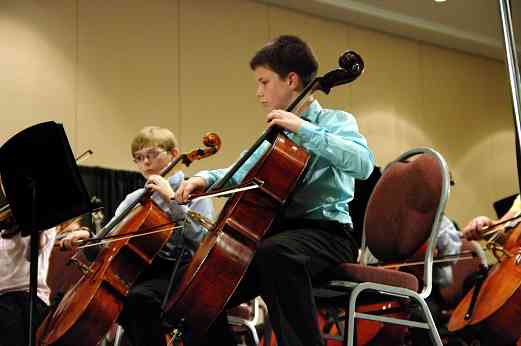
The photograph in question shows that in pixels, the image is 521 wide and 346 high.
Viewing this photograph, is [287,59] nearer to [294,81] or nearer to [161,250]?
[294,81]

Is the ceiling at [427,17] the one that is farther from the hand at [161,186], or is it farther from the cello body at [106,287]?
the cello body at [106,287]

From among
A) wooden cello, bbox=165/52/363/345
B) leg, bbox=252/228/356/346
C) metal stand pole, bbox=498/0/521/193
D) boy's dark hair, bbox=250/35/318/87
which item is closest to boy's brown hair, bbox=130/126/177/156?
boy's dark hair, bbox=250/35/318/87

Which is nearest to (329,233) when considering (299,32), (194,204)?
(194,204)

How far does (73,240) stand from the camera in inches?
116

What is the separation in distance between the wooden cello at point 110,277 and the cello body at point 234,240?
1.43ft

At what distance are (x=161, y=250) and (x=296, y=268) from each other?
95cm

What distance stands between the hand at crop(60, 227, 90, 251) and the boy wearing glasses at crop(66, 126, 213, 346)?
24 cm

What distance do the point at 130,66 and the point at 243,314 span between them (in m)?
3.00

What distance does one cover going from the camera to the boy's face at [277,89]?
2408 mm

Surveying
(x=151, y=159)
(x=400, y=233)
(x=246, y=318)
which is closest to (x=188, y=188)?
(x=400, y=233)

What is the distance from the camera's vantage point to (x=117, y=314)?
2469 mm

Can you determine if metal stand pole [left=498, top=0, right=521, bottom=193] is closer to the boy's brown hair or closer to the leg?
the leg

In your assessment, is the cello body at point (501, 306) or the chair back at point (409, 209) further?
the cello body at point (501, 306)

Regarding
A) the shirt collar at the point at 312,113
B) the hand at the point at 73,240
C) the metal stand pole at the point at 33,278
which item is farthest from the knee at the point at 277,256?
the hand at the point at 73,240
